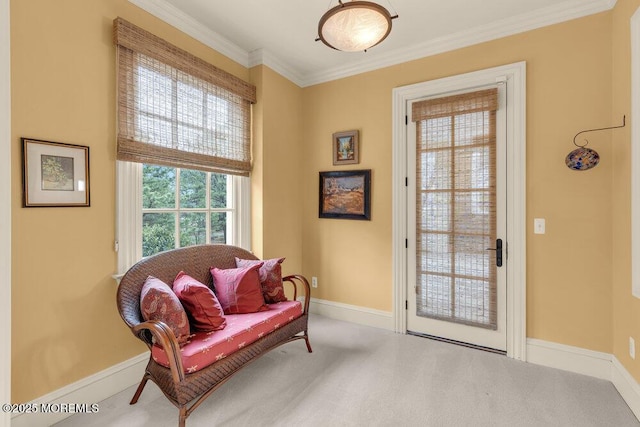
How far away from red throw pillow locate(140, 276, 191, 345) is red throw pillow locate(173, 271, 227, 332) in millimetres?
107

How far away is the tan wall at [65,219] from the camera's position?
1.70 meters

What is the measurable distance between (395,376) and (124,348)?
Result: 2.02 m

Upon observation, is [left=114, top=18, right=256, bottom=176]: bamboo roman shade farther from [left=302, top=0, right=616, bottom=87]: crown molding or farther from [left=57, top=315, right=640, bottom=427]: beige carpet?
[left=57, top=315, right=640, bottom=427]: beige carpet

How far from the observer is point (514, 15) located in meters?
2.54

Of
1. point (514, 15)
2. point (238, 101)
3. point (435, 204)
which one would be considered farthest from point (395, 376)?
point (514, 15)

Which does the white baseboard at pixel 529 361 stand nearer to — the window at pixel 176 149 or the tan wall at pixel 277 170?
the window at pixel 176 149

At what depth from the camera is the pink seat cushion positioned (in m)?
1.72

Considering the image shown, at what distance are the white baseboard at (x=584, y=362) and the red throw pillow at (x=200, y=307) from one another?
2551 mm

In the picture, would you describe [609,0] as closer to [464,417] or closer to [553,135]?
[553,135]

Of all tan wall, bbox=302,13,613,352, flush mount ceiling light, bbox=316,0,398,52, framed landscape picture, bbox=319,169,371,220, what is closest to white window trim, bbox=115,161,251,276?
flush mount ceiling light, bbox=316,0,398,52

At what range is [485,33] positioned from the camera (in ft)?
8.87

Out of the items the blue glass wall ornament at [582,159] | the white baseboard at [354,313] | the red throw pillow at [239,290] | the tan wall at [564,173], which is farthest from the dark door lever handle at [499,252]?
the red throw pillow at [239,290]
